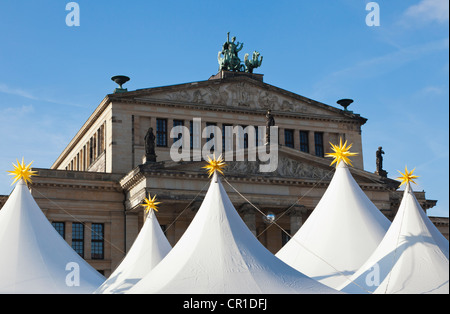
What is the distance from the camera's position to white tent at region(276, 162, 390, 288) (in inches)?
1259

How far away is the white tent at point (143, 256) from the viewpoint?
33.8m

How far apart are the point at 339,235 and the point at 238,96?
25.5 meters

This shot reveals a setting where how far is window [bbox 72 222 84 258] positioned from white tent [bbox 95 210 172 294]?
50.6 feet

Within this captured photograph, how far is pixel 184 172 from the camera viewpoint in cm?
4888

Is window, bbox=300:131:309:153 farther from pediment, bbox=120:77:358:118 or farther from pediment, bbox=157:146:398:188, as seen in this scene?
pediment, bbox=157:146:398:188

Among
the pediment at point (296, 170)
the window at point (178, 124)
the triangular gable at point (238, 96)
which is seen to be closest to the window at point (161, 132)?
the window at point (178, 124)

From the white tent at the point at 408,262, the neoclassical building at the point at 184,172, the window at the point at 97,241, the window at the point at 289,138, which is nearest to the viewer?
the white tent at the point at 408,262

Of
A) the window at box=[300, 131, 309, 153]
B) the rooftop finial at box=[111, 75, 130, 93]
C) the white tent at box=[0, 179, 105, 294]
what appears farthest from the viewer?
the window at box=[300, 131, 309, 153]

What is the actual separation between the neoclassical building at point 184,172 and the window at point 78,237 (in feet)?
0.21

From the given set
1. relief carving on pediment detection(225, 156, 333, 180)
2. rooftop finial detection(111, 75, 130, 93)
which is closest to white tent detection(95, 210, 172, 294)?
relief carving on pediment detection(225, 156, 333, 180)

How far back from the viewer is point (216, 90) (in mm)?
55969

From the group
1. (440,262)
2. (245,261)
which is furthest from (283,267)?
(440,262)

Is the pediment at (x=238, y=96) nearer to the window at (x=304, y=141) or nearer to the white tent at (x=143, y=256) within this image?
the window at (x=304, y=141)

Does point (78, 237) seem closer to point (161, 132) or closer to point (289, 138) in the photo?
point (161, 132)
